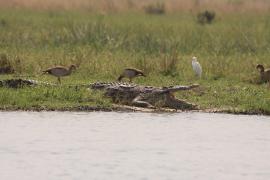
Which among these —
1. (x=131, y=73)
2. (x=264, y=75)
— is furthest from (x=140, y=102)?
(x=264, y=75)

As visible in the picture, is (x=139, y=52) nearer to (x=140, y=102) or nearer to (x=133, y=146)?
(x=140, y=102)

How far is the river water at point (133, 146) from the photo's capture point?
1012 cm

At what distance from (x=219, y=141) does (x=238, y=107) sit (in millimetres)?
2469

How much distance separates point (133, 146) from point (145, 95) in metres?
3.01

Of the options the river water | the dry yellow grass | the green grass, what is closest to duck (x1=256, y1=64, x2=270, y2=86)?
the green grass

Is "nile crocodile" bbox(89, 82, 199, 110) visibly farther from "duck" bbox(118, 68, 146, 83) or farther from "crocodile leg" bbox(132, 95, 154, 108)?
"duck" bbox(118, 68, 146, 83)

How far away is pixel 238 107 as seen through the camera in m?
14.4

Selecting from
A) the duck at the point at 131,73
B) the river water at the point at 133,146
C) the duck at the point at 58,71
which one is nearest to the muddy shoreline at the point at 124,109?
the river water at the point at 133,146

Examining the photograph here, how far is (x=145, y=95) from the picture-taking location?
14.5 meters

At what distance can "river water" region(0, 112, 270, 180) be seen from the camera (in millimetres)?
10125

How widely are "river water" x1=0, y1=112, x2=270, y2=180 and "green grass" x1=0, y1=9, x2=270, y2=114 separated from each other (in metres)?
0.67

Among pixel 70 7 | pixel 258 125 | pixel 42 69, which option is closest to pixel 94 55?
pixel 42 69

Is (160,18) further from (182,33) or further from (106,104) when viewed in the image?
(106,104)

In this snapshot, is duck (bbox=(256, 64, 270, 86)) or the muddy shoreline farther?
duck (bbox=(256, 64, 270, 86))
